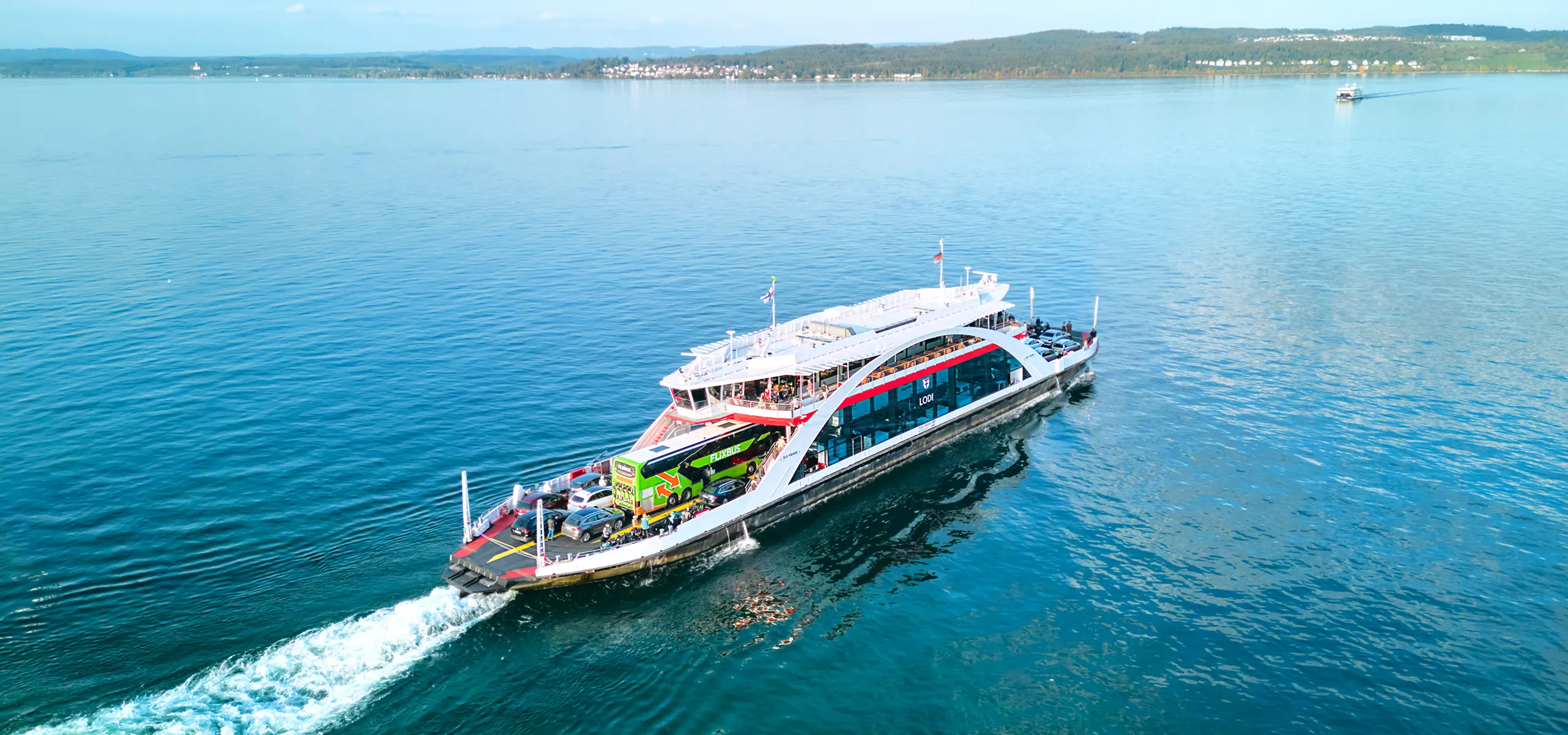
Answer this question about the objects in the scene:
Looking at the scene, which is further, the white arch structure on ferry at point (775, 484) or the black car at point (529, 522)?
the black car at point (529, 522)

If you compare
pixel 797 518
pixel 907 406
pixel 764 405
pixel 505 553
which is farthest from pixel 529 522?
pixel 907 406

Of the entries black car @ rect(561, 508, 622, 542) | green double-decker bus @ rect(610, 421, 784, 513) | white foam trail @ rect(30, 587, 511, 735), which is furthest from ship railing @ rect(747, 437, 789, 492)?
white foam trail @ rect(30, 587, 511, 735)

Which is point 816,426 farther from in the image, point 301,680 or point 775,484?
point 301,680

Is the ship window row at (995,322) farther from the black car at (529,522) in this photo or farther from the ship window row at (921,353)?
the black car at (529,522)

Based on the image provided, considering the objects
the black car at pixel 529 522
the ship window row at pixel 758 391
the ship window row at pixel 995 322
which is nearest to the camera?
the black car at pixel 529 522

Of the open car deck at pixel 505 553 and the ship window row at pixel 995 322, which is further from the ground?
the ship window row at pixel 995 322

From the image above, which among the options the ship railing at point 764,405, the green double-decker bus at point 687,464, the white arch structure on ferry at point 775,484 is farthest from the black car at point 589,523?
the ship railing at point 764,405
